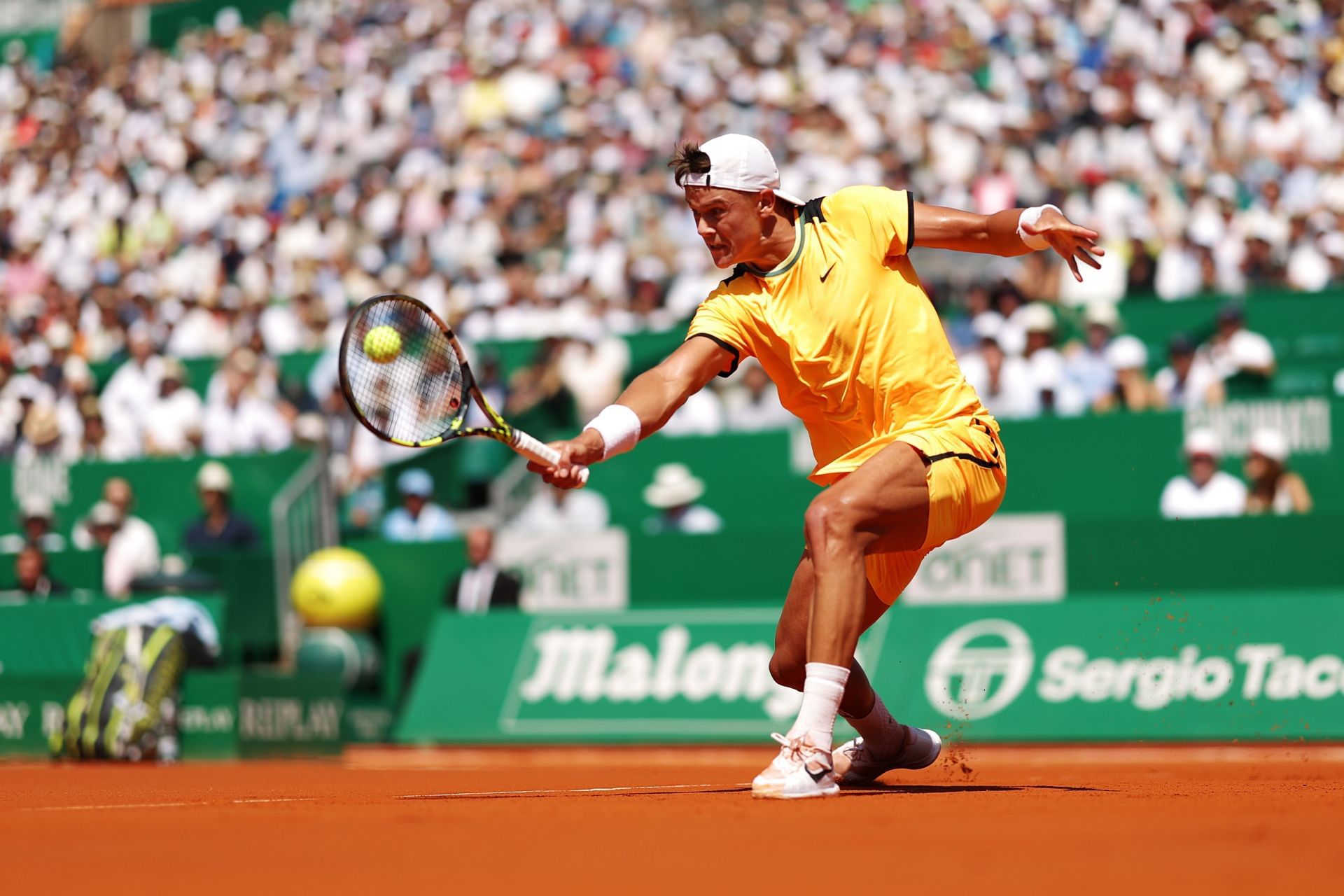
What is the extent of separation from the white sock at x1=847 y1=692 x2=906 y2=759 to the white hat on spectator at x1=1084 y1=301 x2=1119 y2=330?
302 inches

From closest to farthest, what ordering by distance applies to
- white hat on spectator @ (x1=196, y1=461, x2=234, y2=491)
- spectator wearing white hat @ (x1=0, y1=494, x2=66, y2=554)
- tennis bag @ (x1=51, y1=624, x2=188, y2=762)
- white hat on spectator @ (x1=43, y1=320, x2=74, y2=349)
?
tennis bag @ (x1=51, y1=624, x2=188, y2=762), white hat on spectator @ (x1=196, y1=461, x2=234, y2=491), spectator wearing white hat @ (x1=0, y1=494, x2=66, y2=554), white hat on spectator @ (x1=43, y1=320, x2=74, y2=349)

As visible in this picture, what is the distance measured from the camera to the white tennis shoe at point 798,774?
5.88 m

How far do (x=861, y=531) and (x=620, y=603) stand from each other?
6855 millimetres

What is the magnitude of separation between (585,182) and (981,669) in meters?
10.2

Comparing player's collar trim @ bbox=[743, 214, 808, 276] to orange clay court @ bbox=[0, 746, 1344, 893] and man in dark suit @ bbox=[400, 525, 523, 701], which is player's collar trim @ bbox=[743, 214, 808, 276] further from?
man in dark suit @ bbox=[400, 525, 523, 701]

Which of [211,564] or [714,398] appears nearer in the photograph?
[211,564]

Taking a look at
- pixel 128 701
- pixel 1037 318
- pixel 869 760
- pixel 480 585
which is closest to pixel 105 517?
pixel 128 701

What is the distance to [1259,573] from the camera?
11.3 m

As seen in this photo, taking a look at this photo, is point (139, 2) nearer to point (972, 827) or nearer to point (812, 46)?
point (812, 46)

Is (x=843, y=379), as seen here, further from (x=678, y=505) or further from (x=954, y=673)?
(x=678, y=505)

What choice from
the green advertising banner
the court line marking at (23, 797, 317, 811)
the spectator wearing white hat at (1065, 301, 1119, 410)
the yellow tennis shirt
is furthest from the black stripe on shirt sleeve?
the spectator wearing white hat at (1065, 301, 1119, 410)

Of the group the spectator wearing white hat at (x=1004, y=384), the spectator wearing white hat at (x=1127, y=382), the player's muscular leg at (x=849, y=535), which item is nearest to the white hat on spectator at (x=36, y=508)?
the spectator wearing white hat at (x=1004, y=384)

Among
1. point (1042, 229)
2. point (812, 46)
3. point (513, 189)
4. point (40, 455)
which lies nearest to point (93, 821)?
point (1042, 229)

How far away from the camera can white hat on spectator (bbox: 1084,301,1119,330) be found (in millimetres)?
13914
